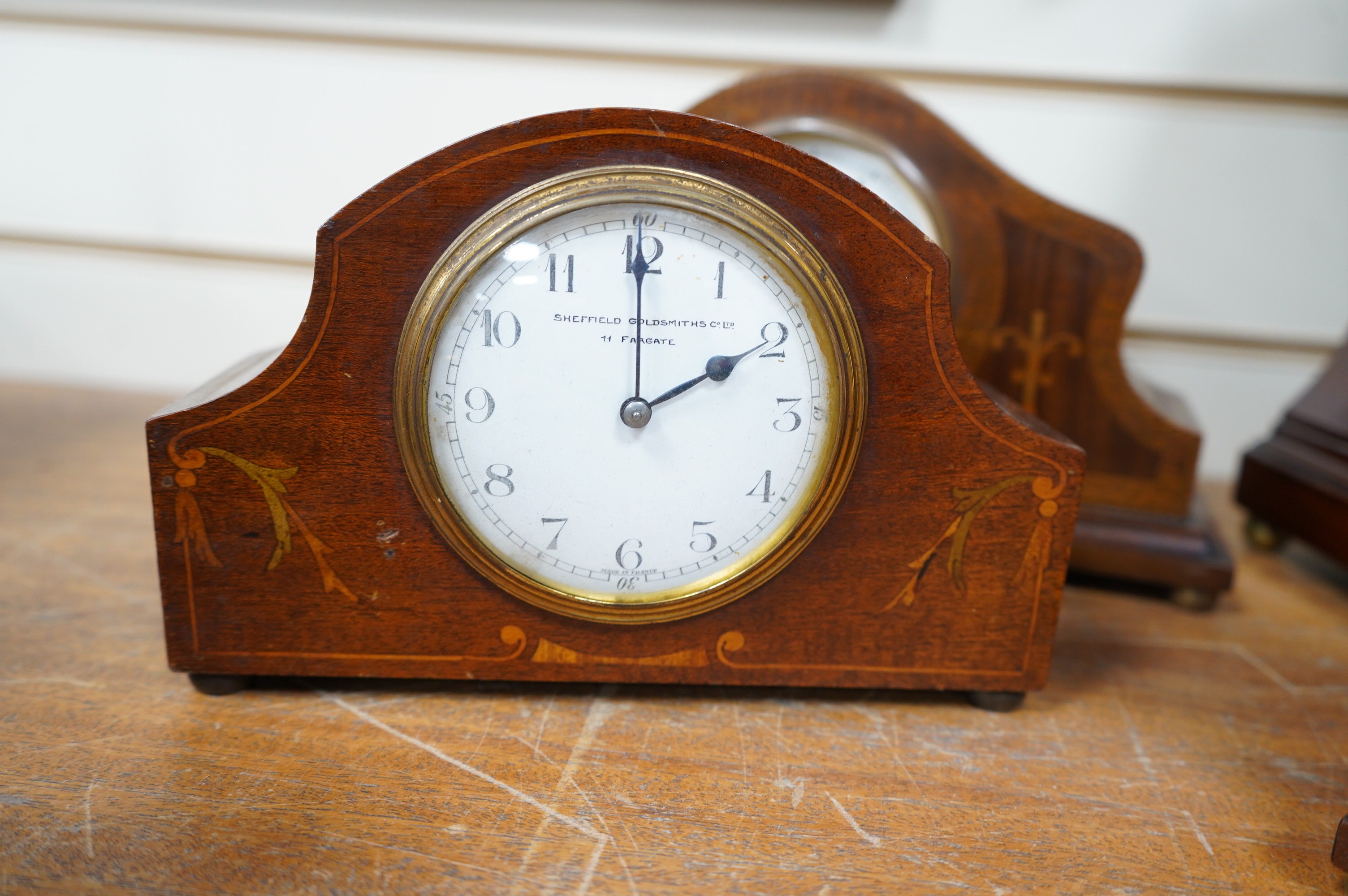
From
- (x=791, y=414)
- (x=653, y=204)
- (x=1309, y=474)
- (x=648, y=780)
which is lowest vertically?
(x=648, y=780)

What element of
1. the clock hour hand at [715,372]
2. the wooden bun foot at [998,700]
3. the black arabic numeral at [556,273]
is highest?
the black arabic numeral at [556,273]

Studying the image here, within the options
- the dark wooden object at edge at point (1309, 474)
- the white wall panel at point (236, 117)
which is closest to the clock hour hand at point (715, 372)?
the dark wooden object at edge at point (1309, 474)

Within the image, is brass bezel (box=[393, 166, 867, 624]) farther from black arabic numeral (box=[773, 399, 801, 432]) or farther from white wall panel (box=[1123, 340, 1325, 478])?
white wall panel (box=[1123, 340, 1325, 478])

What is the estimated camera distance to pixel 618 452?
71cm

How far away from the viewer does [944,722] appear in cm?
77

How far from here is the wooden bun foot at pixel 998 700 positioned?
0.78 m

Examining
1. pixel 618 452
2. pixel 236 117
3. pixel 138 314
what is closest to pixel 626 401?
pixel 618 452

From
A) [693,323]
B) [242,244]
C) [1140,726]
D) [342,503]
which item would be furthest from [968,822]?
[242,244]

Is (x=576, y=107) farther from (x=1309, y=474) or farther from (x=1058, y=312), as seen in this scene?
(x=1309, y=474)

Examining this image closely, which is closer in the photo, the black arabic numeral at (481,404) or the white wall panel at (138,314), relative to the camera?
the black arabic numeral at (481,404)

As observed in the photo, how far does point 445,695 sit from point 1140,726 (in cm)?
56

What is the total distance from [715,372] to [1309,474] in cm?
79

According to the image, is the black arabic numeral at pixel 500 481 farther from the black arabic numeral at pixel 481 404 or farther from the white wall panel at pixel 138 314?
the white wall panel at pixel 138 314

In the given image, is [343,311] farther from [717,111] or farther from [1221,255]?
[1221,255]
